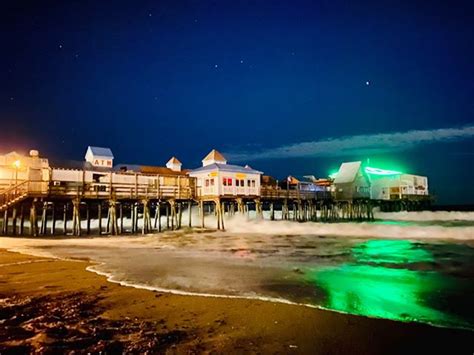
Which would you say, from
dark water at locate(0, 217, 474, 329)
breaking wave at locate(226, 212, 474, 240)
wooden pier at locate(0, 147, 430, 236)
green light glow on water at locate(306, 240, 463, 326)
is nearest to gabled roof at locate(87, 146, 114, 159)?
wooden pier at locate(0, 147, 430, 236)

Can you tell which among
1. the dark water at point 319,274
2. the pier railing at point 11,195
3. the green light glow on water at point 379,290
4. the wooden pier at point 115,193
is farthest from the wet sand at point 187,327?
the wooden pier at point 115,193

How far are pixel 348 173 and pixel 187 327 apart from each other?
56.2m

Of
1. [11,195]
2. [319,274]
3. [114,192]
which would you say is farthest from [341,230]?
[11,195]

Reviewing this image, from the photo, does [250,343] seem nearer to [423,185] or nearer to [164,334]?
[164,334]

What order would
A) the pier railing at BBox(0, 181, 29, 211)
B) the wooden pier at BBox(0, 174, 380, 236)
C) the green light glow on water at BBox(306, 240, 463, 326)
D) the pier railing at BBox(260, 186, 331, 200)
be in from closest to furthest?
the green light glow on water at BBox(306, 240, 463, 326), the pier railing at BBox(0, 181, 29, 211), the wooden pier at BBox(0, 174, 380, 236), the pier railing at BBox(260, 186, 331, 200)

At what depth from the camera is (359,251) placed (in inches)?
858

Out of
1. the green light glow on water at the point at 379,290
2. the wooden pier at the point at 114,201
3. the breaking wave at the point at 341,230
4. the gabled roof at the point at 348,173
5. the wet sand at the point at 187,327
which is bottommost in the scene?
the breaking wave at the point at 341,230

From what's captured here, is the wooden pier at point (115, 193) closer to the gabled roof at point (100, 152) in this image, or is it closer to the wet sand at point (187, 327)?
the gabled roof at point (100, 152)

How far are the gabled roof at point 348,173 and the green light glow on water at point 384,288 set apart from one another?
40397 millimetres

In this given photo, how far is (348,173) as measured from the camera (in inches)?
2340

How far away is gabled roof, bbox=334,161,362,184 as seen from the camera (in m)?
57.8

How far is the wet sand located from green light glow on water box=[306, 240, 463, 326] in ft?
2.71

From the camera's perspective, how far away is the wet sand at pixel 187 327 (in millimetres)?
6418

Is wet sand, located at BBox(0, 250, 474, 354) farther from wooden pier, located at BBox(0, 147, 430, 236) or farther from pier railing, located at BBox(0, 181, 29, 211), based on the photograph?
wooden pier, located at BBox(0, 147, 430, 236)
